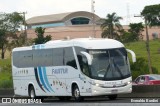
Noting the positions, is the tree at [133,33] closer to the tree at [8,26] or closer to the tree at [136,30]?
the tree at [136,30]

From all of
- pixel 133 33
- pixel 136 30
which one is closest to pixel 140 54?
pixel 136 30

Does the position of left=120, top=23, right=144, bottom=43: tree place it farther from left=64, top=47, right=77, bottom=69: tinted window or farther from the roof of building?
left=64, top=47, right=77, bottom=69: tinted window

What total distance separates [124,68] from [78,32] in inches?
4609

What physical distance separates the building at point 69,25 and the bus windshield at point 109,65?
356ft

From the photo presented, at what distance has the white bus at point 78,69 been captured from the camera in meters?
30.3

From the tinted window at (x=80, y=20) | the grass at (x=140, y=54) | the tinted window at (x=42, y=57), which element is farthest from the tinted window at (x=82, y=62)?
the tinted window at (x=80, y=20)

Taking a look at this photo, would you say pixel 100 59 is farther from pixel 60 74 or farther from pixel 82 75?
pixel 60 74

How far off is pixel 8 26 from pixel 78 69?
10693 centimetres

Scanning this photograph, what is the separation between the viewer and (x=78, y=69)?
31391 mm

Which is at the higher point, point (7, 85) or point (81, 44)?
point (81, 44)

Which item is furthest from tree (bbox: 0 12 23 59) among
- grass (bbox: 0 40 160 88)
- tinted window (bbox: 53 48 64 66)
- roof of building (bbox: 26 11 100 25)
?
tinted window (bbox: 53 48 64 66)

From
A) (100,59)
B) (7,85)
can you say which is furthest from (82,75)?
(7,85)

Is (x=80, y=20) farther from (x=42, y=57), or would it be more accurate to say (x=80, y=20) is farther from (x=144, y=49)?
(x=42, y=57)

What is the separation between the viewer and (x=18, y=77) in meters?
38.9
